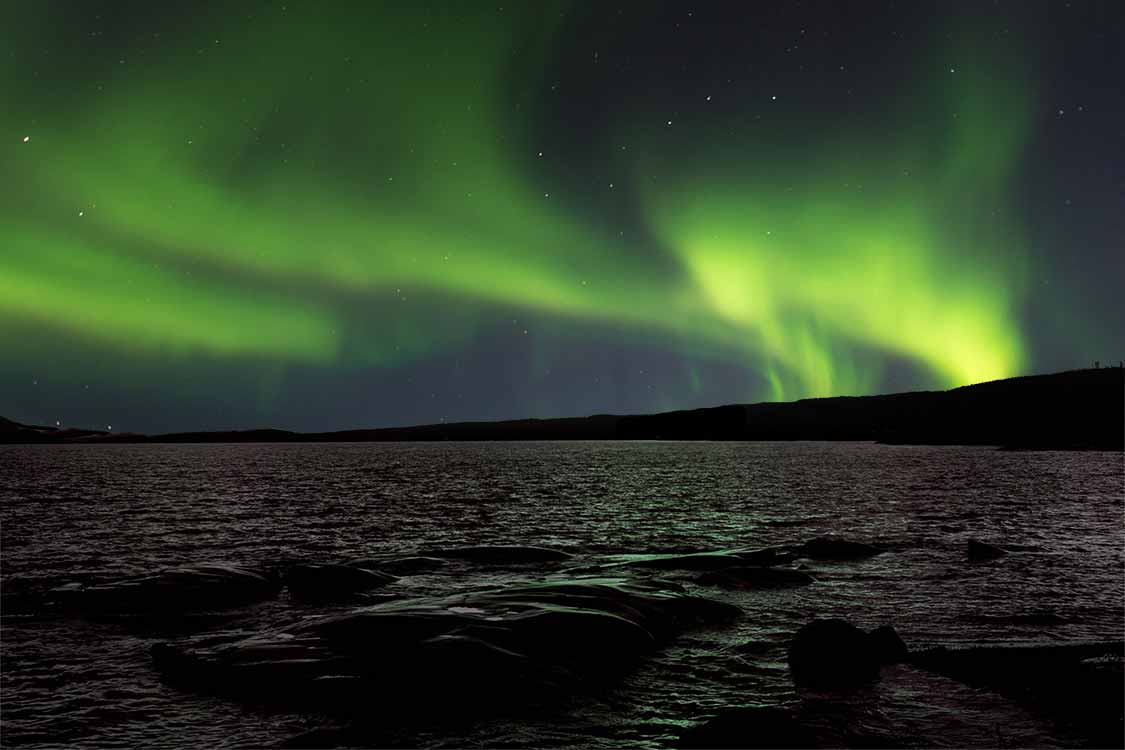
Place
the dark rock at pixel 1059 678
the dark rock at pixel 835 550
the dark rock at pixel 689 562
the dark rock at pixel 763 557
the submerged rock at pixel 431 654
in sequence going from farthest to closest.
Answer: the dark rock at pixel 835 550 < the dark rock at pixel 763 557 < the dark rock at pixel 689 562 < the submerged rock at pixel 431 654 < the dark rock at pixel 1059 678

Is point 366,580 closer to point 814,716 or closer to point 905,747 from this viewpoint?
point 814,716

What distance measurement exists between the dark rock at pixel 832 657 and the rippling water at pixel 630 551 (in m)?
0.57

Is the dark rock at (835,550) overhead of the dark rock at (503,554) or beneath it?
overhead

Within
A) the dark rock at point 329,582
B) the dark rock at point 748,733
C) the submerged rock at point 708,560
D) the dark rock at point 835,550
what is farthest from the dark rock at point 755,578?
the dark rock at point 748,733

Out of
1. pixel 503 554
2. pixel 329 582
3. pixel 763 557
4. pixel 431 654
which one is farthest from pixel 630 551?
pixel 431 654

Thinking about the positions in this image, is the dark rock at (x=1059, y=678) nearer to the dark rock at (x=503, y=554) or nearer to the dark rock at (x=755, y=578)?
the dark rock at (x=755, y=578)

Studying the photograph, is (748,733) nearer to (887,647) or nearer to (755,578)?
(887,647)

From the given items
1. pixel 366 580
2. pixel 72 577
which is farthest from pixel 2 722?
pixel 72 577

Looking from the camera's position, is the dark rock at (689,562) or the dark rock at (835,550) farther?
the dark rock at (835,550)

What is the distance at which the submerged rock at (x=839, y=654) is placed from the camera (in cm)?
1862

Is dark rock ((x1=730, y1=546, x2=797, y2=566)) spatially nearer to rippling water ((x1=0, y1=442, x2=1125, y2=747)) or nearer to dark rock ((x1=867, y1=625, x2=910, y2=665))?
rippling water ((x1=0, y1=442, x2=1125, y2=747))

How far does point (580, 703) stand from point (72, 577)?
28171 mm

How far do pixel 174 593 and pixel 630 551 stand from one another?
21873mm

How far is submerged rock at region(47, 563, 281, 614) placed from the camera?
27.2 meters
